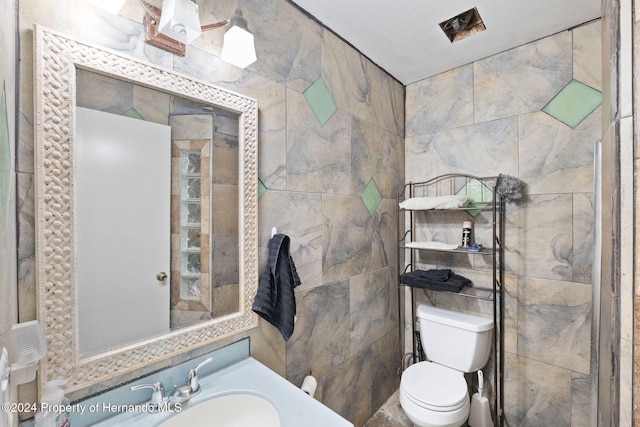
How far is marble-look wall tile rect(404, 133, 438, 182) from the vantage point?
2.08 m

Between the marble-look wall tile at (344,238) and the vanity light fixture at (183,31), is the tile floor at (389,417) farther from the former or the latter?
the vanity light fixture at (183,31)

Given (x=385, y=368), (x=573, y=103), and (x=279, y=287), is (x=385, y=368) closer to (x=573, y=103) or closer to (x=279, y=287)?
(x=279, y=287)

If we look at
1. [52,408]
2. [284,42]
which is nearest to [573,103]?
[284,42]

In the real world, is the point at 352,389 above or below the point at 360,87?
below

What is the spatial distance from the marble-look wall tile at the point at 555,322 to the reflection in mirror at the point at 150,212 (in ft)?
5.60

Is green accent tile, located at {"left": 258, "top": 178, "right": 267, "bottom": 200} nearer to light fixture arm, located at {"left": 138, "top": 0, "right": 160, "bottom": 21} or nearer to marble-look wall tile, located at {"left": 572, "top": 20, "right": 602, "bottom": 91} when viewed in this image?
light fixture arm, located at {"left": 138, "top": 0, "right": 160, "bottom": 21}

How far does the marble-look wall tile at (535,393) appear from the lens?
5.18 feet

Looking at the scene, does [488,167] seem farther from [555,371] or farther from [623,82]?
[623,82]

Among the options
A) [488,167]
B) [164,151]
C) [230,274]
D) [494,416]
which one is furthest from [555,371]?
[164,151]

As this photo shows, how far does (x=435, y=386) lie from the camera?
157 cm

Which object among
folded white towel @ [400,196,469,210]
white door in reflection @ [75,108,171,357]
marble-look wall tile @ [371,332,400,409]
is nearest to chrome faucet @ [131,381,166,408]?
white door in reflection @ [75,108,171,357]

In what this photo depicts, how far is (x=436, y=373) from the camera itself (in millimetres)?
1697

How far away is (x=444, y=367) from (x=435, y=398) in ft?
1.10

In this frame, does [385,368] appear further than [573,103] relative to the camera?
Yes
